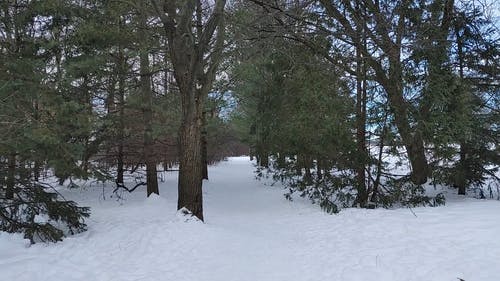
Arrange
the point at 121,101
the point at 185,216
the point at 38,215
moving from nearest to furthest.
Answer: the point at 38,215 < the point at 185,216 < the point at 121,101

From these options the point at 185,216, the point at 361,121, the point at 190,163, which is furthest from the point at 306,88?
the point at 185,216

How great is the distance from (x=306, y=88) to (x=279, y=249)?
16.5 ft

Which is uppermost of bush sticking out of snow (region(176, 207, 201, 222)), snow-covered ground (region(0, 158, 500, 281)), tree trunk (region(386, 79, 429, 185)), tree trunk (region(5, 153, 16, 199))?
tree trunk (region(386, 79, 429, 185))

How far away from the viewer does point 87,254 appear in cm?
690

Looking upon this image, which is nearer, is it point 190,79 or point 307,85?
point 190,79

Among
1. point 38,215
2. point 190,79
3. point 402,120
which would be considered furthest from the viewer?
point 402,120

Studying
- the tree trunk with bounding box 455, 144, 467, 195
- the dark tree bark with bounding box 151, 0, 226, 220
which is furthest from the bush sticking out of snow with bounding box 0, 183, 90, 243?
the tree trunk with bounding box 455, 144, 467, 195

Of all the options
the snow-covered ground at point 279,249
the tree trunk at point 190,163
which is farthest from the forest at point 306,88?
the snow-covered ground at point 279,249

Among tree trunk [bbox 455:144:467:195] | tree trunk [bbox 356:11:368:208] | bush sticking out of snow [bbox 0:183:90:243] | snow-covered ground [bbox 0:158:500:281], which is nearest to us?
snow-covered ground [bbox 0:158:500:281]

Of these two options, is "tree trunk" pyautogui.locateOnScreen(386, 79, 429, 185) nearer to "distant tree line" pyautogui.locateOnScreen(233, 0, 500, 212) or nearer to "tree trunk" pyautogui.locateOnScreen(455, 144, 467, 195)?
"distant tree line" pyautogui.locateOnScreen(233, 0, 500, 212)

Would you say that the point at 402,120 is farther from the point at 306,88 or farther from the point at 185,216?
the point at 185,216

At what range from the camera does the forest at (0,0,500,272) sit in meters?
9.15

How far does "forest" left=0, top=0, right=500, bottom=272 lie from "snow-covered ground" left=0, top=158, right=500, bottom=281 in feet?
3.34

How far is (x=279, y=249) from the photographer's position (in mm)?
7449
